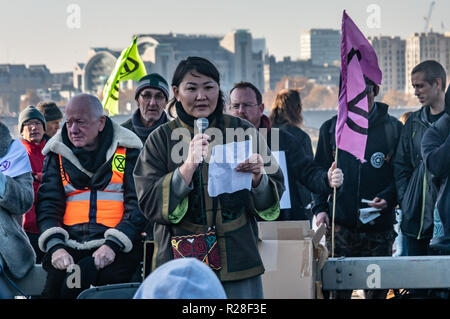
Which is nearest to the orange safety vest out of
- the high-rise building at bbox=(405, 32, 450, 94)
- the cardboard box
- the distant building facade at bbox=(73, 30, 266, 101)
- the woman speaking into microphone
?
the woman speaking into microphone

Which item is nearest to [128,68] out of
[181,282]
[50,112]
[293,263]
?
[50,112]

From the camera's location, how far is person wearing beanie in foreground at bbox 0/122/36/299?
442 cm

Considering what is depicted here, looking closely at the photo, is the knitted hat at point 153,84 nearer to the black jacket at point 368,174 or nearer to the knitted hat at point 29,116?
the knitted hat at point 29,116

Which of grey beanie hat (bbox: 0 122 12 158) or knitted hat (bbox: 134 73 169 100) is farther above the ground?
knitted hat (bbox: 134 73 169 100)

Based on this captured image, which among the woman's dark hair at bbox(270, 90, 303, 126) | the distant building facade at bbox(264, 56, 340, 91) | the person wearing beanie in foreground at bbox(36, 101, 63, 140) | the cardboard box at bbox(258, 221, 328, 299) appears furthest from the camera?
the distant building facade at bbox(264, 56, 340, 91)

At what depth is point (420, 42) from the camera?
13500cm

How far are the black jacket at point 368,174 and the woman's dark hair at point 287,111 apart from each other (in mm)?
801

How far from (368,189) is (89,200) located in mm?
2026

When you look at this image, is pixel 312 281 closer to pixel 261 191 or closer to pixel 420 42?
pixel 261 191

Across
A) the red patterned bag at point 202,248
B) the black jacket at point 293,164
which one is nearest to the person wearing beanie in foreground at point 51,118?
the black jacket at point 293,164

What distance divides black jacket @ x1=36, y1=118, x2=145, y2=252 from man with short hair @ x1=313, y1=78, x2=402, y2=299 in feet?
5.38

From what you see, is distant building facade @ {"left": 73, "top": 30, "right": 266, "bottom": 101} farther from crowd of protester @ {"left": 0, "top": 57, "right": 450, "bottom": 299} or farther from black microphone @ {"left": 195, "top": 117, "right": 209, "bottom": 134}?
black microphone @ {"left": 195, "top": 117, "right": 209, "bottom": 134}

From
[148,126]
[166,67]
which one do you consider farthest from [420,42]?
[148,126]

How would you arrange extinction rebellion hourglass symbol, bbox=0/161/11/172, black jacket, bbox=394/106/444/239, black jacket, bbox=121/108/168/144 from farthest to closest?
black jacket, bbox=121/108/168/144, black jacket, bbox=394/106/444/239, extinction rebellion hourglass symbol, bbox=0/161/11/172
